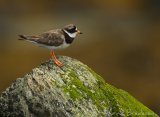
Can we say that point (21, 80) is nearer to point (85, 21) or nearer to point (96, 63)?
point (96, 63)

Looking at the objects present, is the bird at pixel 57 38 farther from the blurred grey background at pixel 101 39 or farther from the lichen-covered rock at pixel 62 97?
the blurred grey background at pixel 101 39

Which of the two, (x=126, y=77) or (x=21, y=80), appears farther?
(x=126, y=77)

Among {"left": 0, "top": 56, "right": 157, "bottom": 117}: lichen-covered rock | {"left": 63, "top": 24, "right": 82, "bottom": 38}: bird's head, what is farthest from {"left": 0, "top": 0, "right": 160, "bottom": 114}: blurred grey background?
{"left": 0, "top": 56, "right": 157, "bottom": 117}: lichen-covered rock

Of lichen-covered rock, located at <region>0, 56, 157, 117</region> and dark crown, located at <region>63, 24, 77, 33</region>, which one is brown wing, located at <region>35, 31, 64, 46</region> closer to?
dark crown, located at <region>63, 24, 77, 33</region>

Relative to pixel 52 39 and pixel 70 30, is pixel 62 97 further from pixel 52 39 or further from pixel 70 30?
pixel 70 30

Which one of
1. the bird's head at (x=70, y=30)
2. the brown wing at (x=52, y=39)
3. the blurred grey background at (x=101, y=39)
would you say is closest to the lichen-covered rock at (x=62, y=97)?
the brown wing at (x=52, y=39)

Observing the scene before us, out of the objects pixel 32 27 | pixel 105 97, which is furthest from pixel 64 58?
pixel 32 27

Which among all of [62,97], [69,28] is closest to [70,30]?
[69,28]
